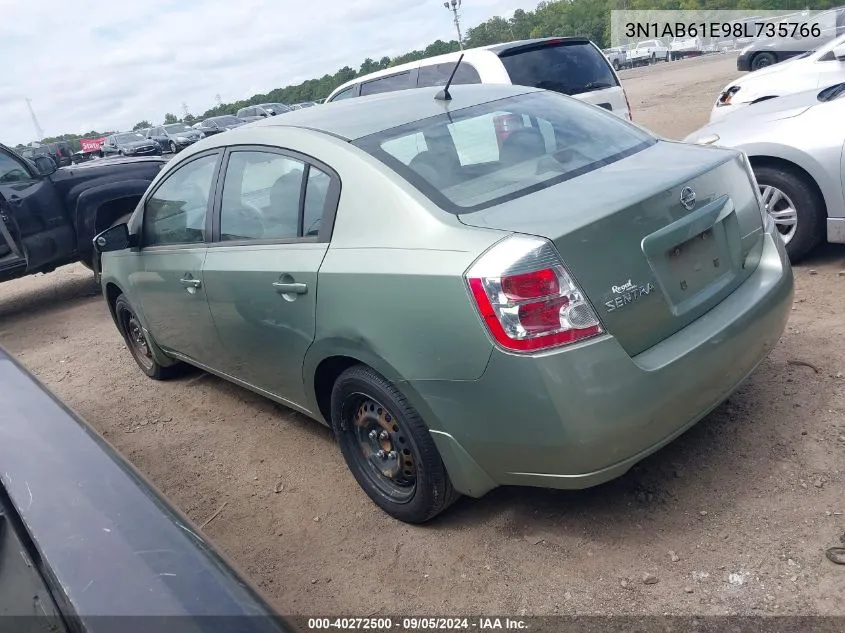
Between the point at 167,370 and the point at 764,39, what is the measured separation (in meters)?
17.4

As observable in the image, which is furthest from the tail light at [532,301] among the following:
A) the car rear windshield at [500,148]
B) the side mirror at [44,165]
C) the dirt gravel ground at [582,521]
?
the side mirror at [44,165]

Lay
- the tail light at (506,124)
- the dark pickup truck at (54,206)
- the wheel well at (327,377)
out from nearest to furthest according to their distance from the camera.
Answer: the wheel well at (327,377) < the tail light at (506,124) < the dark pickup truck at (54,206)

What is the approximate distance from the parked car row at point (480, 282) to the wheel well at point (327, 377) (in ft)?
0.04

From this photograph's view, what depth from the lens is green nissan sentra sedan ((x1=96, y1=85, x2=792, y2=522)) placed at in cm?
242

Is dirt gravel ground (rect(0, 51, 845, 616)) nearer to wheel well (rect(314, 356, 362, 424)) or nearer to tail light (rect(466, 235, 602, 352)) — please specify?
wheel well (rect(314, 356, 362, 424))

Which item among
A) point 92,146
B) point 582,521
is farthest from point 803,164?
point 92,146

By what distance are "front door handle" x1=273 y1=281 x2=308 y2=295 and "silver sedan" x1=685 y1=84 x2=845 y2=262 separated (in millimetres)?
2973

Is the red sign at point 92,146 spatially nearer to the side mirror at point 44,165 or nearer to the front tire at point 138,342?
the side mirror at point 44,165

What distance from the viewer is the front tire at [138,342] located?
203 inches

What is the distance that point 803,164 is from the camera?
475cm

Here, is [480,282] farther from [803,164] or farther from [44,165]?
[44,165]

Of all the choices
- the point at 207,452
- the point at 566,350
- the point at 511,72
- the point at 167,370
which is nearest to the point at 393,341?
the point at 566,350

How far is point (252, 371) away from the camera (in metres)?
3.77

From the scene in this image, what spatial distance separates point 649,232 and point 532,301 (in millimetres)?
552
